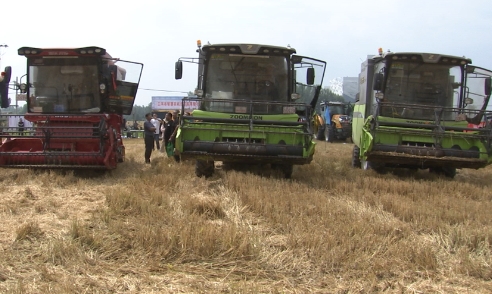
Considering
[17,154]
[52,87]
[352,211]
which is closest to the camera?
[352,211]

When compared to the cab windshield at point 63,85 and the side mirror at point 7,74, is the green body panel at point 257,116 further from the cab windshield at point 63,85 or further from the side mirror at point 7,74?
the side mirror at point 7,74

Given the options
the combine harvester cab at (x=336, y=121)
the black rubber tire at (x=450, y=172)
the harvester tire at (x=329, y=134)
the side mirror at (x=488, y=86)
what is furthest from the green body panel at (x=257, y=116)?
the harvester tire at (x=329, y=134)

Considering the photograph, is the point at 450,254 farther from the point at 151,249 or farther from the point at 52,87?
the point at 52,87

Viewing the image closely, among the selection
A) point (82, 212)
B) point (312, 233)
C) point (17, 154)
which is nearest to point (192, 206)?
point (82, 212)

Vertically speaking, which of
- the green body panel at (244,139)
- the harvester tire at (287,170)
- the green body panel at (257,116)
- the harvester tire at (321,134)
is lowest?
the harvester tire at (321,134)

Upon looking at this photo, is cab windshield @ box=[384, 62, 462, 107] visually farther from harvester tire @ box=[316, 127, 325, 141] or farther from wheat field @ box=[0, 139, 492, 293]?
harvester tire @ box=[316, 127, 325, 141]

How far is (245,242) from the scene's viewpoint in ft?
13.7

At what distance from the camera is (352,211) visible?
5590 millimetres

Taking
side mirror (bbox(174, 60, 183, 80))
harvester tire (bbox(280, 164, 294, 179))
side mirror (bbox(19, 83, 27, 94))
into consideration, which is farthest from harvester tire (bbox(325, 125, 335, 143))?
side mirror (bbox(19, 83, 27, 94))

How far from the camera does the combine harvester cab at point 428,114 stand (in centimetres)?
852

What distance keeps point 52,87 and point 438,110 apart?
785 centimetres

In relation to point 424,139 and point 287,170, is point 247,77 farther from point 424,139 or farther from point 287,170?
point 424,139

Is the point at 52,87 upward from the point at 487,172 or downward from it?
upward

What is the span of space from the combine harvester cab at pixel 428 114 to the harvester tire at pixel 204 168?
297cm
